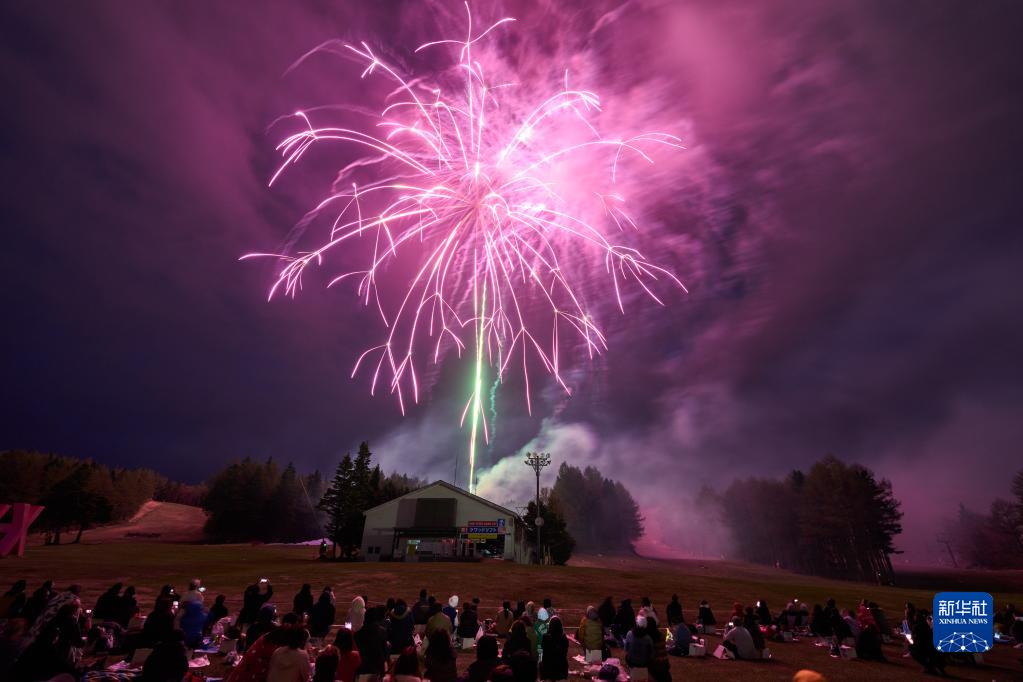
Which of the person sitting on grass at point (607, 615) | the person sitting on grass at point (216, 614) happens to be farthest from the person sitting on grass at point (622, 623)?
the person sitting on grass at point (216, 614)

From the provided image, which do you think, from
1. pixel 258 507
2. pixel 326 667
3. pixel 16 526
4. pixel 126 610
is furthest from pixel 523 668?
pixel 258 507

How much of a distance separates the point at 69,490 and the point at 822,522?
13741 centimetres

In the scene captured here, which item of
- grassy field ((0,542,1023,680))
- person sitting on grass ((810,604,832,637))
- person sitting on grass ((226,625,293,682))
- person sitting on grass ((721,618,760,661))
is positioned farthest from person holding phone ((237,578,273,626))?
person sitting on grass ((810,604,832,637))

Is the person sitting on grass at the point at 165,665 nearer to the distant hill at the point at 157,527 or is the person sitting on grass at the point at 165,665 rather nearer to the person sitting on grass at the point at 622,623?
the person sitting on grass at the point at 622,623

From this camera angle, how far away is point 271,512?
115 metres

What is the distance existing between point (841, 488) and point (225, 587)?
95.5m

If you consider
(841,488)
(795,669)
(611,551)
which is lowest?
(611,551)

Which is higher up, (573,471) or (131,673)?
(573,471)

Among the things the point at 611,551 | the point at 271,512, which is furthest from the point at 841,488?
the point at 271,512

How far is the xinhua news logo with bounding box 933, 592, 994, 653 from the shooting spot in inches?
628

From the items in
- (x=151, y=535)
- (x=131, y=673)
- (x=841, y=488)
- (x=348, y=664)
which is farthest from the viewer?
(x=151, y=535)

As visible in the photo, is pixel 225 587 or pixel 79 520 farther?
pixel 79 520

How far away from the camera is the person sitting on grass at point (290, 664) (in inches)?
301

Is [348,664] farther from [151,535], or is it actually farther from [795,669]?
[151,535]
